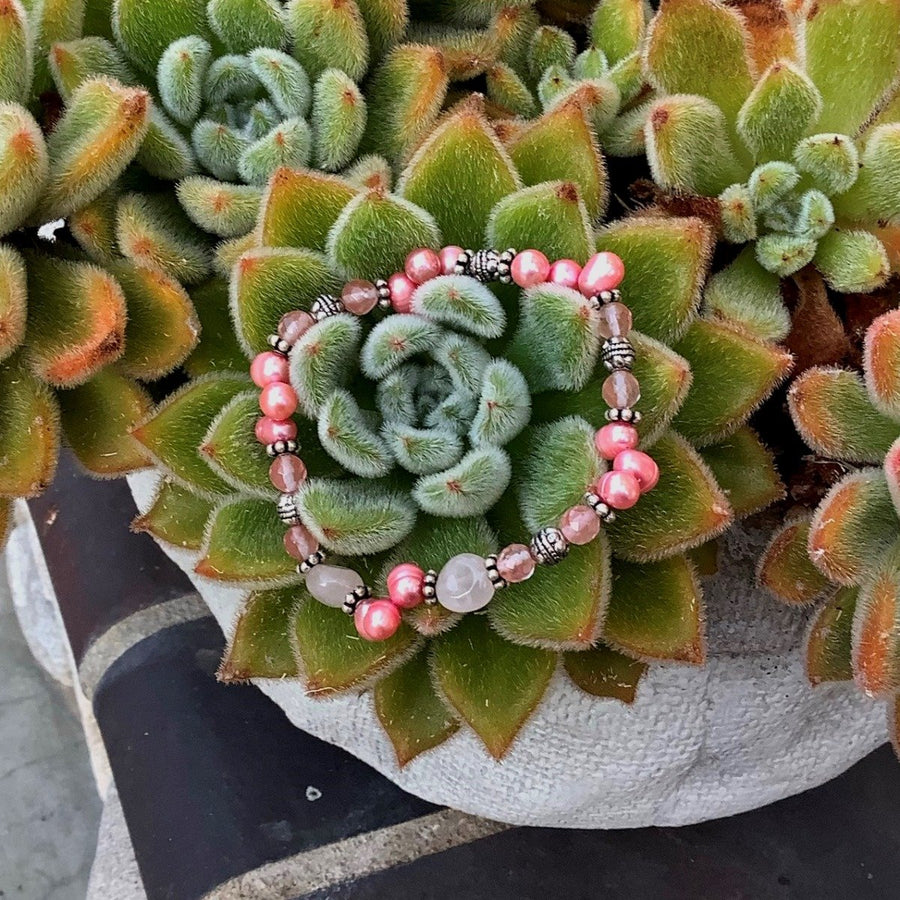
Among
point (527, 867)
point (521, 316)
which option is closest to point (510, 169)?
point (521, 316)

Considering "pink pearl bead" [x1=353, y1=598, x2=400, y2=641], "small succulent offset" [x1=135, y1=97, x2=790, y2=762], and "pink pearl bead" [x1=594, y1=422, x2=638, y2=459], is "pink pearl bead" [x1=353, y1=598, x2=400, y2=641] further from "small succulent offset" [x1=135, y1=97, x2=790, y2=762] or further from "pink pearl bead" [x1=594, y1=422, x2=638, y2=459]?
"pink pearl bead" [x1=594, y1=422, x2=638, y2=459]

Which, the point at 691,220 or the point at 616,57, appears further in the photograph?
the point at 616,57

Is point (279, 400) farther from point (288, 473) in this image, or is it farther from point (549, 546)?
point (549, 546)

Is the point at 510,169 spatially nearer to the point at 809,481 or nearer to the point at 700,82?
the point at 700,82

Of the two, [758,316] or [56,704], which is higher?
[758,316]

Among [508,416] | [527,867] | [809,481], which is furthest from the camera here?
[527,867]

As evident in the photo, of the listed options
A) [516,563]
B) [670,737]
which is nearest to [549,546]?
[516,563]
